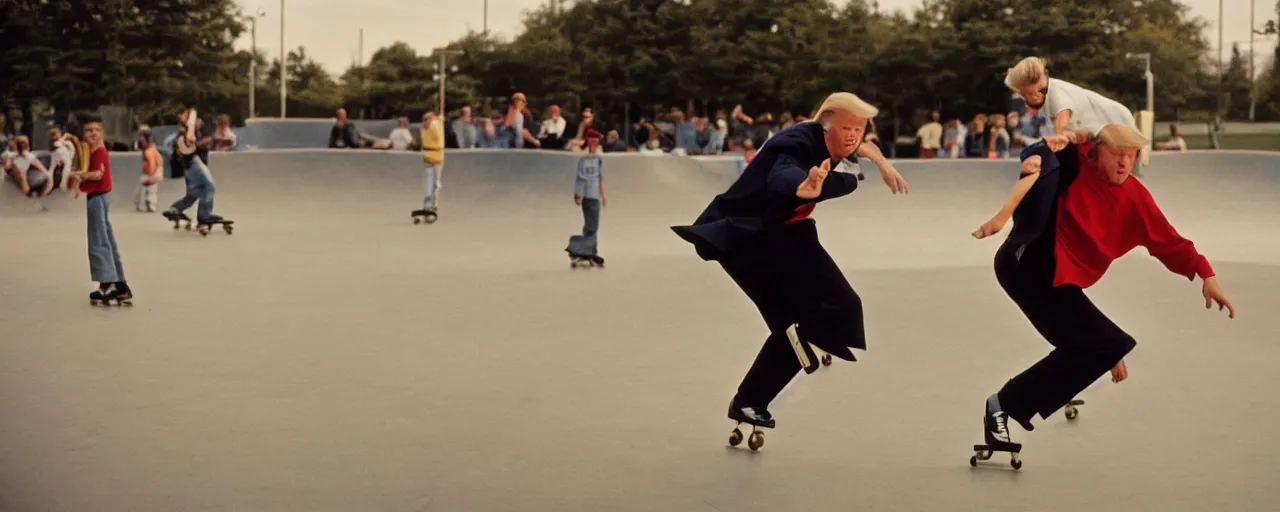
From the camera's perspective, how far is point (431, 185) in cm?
2478

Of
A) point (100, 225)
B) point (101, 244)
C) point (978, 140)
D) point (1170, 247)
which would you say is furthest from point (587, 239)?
point (978, 140)

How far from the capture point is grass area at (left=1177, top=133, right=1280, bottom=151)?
6022 cm

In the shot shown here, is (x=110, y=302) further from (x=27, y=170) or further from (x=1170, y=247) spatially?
(x=27, y=170)

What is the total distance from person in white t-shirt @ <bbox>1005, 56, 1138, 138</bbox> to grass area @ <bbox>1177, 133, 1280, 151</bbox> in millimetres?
54562

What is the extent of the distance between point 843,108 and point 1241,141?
59.5 meters

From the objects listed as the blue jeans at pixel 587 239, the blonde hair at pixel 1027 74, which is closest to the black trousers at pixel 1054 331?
the blonde hair at pixel 1027 74

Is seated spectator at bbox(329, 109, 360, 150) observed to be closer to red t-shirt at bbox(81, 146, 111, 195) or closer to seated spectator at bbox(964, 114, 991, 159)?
seated spectator at bbox(964, 114, 991, 159)

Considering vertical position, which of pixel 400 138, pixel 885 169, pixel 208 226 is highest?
pixel 400 138

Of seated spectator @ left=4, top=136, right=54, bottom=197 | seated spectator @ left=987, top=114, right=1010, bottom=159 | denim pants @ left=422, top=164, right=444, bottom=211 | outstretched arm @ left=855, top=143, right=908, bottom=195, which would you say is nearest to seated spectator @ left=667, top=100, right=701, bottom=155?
seated spectator @ left=987, top=114, right=1010, bottom=159

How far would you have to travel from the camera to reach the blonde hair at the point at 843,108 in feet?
24.2

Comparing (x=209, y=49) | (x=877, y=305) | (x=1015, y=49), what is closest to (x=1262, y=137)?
(x=1015, y=49)

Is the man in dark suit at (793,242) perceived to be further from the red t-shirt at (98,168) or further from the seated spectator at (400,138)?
the seated spectator at (400,138)

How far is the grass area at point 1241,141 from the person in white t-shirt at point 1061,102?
179 ft

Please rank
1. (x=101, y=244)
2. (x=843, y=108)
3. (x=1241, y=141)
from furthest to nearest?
(x=1241, y=141)
(x=101, y=244)
(x=843, y=108)
